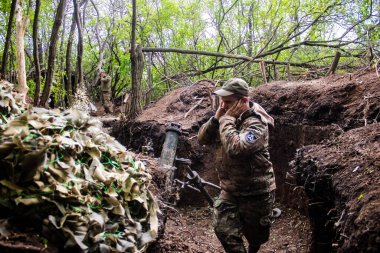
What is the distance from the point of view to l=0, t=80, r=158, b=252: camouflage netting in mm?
1961

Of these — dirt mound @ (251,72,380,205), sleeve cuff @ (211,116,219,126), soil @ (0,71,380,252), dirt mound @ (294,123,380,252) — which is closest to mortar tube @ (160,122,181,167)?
soil @ (0,71,380,252)

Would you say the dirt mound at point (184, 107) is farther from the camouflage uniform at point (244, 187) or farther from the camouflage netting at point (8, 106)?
the camouflage netting at point (8, 106)

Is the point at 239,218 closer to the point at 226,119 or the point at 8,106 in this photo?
the point at 226,119

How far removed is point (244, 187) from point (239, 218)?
1.22ft

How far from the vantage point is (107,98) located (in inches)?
→ 476

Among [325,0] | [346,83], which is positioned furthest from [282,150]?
[325,0]

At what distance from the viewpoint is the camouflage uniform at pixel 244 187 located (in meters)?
3.87

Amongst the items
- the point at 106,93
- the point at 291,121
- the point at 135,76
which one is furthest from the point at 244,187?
the point at 106,93

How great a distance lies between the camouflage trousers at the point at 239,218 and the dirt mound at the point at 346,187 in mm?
551

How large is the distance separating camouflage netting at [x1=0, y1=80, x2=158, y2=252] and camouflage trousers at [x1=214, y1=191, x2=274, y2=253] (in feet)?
4.83

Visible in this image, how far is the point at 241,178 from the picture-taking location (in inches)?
154

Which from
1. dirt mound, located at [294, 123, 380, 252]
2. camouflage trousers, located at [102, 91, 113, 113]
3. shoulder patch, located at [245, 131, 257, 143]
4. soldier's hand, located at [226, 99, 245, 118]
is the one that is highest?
camouflage trousers, located at [102, 91, 113, 113]

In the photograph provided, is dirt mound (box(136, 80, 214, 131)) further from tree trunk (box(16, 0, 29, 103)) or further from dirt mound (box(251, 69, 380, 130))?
tree trunk (box(16, 0, 29, 103))

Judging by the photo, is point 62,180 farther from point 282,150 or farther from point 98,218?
point 282,150
